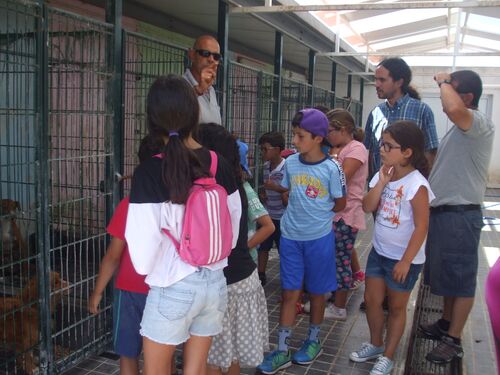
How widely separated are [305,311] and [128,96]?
2.70 m

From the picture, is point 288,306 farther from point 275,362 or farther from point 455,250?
point 455,250

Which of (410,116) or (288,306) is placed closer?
(288,306)

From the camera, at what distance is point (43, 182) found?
2.67 meters

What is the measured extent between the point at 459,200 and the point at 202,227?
1.98 metres

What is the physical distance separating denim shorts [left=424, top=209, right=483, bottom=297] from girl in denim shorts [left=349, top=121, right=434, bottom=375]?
1.11 feet

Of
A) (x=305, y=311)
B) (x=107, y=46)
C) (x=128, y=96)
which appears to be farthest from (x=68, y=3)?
(x=305, y=311)

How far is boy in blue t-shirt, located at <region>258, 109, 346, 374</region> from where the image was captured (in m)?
3.19

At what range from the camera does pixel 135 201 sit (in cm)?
188

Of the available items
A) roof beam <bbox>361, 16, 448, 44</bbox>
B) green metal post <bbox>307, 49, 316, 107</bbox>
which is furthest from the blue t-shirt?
roof beam <bbox>361, 16, 448, 44</bbox>

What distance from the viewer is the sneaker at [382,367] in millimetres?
3117

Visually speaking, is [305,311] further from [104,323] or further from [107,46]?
[107,46]

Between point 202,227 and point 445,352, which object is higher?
point 202,227

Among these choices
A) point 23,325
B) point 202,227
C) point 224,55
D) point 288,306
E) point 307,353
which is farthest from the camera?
point 224,55

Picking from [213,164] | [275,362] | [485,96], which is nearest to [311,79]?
[275,362]
